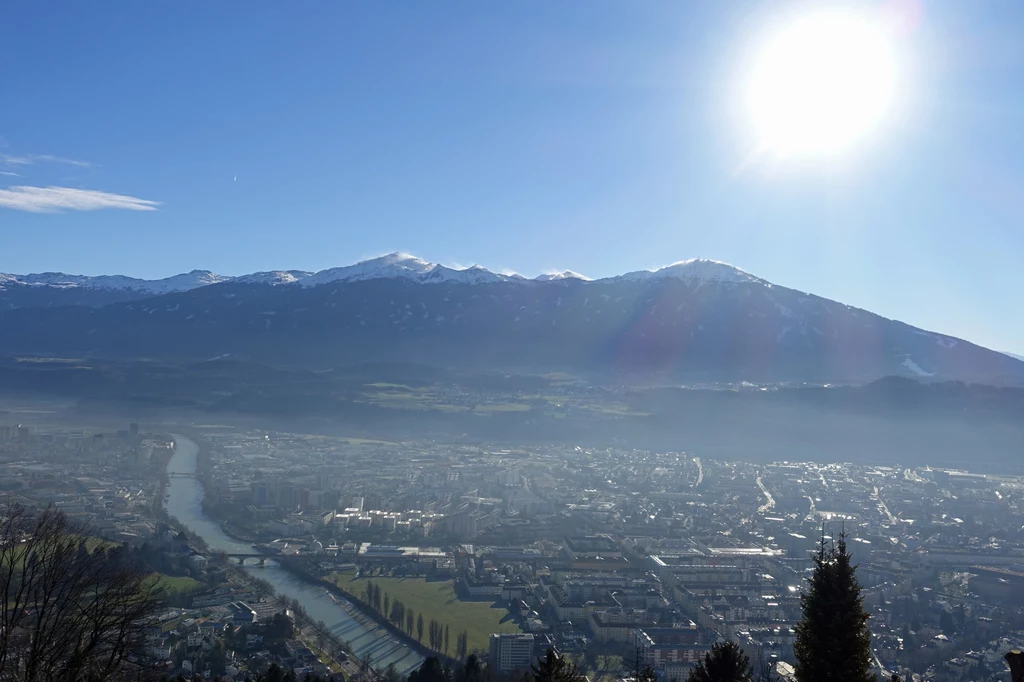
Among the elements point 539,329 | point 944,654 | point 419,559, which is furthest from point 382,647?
point 539,329

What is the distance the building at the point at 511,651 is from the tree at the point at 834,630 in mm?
10195

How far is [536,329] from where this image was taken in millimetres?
96375

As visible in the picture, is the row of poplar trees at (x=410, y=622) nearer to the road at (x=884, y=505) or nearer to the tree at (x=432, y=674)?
the tree at (x=432, y=674)

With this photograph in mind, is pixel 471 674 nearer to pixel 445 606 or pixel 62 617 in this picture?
pixel 445 606

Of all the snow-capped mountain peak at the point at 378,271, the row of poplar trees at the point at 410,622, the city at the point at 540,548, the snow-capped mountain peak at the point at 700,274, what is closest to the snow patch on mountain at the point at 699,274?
the snow-capped mountain peak at the point at 700,274

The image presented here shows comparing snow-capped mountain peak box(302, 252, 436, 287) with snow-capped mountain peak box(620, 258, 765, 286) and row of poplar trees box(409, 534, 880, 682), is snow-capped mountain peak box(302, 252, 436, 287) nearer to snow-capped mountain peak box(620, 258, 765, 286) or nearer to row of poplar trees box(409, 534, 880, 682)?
snow-capped mountain peak box(620, 258, 765, 286)

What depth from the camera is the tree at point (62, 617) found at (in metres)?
6.91

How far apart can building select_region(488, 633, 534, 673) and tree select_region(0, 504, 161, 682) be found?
8.48 meters

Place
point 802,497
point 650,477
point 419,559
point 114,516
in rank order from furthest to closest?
point 650,477 → point 802,497 → point 114,516 → point 419,559

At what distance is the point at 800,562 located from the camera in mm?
23016

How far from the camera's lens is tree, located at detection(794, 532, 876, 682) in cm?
570

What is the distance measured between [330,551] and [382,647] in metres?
7.21

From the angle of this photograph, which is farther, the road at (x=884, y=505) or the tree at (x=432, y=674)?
the road at (x=884, y=505)

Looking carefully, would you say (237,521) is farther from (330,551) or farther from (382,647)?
(382,647)
